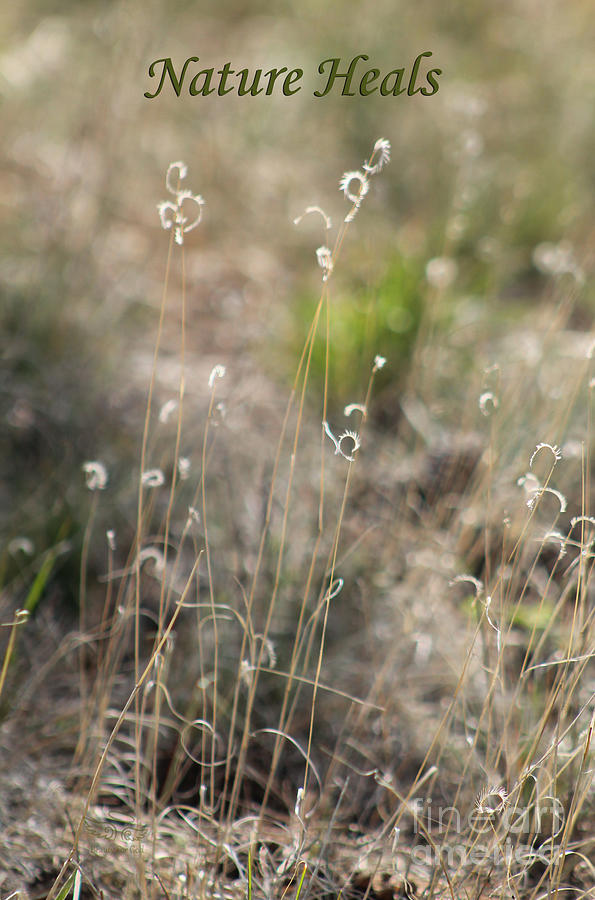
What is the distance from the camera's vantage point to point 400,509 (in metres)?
2.00

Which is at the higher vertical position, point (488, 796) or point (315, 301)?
point (315, 301)

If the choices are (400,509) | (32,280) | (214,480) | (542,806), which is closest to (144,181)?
(32,280)

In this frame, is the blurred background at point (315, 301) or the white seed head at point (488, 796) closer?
the white seed head at point (488, 796)

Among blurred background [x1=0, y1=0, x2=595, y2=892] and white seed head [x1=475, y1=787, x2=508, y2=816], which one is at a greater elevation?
blurred background [x1=0, y1=0, x2=595, y2=892]

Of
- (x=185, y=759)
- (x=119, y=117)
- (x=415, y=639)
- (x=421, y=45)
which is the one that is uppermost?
(x=421, y=45)

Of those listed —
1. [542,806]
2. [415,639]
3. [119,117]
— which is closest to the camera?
[542,806]

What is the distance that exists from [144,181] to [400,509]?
8.30 ft

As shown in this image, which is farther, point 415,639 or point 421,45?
point 421,45

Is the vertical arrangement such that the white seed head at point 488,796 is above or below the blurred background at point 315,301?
below

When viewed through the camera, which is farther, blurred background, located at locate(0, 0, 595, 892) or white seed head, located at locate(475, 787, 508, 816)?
blurred background, located at locate(0, 0, 595, 892)

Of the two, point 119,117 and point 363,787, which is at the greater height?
point 119,117

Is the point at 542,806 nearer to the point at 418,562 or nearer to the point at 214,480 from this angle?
the point at 418,562

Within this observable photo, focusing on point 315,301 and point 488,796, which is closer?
point 488,796

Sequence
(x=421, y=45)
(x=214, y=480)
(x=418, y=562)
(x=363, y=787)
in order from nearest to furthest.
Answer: (x=363, y=787) < (x=418, y=562) < (x=214, y=480) < (x=421, y=45)
